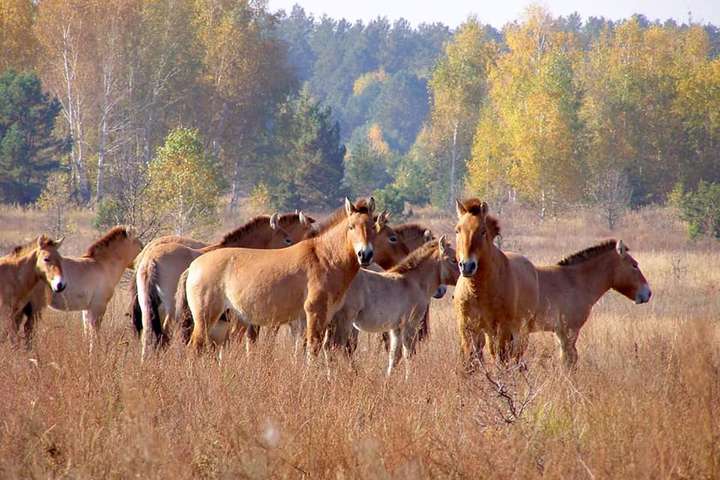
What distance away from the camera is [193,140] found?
31734mm

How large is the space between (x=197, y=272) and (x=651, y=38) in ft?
220

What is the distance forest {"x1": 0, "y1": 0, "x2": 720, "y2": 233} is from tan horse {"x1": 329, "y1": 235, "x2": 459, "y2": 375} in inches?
1029

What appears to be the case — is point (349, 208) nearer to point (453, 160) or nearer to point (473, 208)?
point (473, 208)

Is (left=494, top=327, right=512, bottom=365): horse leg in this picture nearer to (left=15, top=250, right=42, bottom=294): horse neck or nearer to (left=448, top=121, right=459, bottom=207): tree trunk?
(left=15, top=250, right=42, bottom=294): horse neck

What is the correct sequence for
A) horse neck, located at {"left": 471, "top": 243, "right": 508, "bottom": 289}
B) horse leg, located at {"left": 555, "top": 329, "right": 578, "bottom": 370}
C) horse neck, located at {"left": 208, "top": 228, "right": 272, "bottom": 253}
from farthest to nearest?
horse neck, located at {"left": 208, "top": 228, "right": 272, "bottom": 253}, horse leg, located at {"left": 555, "top": 329, "right": 578, "bottom": 370}, horse neck, located at {"left": 471, "top": 243, "right": 508, "bottom": 289}

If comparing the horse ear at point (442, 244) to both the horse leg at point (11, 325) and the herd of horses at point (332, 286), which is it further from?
the horse leg at point (11, 325)

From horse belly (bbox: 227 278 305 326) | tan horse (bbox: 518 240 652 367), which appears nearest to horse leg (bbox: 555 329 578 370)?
tan horse (bbox: 518 240 652 367)

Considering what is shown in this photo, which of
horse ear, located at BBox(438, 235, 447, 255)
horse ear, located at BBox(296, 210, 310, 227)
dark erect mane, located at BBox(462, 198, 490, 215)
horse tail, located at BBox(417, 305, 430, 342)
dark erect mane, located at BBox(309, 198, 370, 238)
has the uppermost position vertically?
dark erect mane, located at BBox(462, 198, 490, 215)

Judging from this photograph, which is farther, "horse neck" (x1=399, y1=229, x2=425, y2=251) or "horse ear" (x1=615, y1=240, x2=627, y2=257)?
"horse neck" (x1=399, y1=229, x2=425, y2=251)

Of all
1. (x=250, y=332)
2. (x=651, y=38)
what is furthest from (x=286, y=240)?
(x=651, y=38)

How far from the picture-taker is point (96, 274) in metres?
13.4

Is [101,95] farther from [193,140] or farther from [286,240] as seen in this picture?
[286,240]

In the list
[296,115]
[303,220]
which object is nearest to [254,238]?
[303,220]

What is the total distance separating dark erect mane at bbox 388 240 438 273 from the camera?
1187 centimetres
